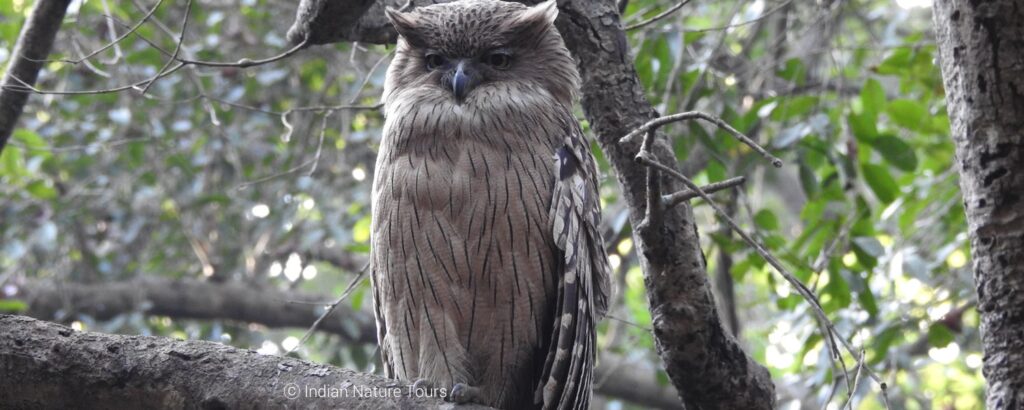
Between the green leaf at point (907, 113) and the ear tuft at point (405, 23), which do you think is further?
the green leaf at point (907, 113)

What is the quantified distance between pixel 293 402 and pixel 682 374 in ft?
3.35

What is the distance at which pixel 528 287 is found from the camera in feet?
9.81

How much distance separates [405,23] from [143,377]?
1.36 metres

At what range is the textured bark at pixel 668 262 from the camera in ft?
8.79

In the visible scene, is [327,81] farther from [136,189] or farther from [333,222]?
[136,189]

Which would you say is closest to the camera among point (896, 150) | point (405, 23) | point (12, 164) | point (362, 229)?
A: point (405, 23)

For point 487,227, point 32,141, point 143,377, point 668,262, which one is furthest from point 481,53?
point 32,141

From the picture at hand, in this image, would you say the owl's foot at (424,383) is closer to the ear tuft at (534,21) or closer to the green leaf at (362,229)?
the ear tuft at (534,21)

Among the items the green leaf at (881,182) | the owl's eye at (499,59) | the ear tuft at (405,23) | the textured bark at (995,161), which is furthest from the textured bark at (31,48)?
the green leaf at (881,182)

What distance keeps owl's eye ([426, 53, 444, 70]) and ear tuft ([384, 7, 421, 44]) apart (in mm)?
76

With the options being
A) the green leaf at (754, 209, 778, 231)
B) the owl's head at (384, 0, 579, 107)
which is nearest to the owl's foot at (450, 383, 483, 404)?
the owl's head at (384, 0, 579, 107)

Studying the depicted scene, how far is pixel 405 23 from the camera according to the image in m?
3.17

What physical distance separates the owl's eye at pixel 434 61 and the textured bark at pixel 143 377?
4.15 ft

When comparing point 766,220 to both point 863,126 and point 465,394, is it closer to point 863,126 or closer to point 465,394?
point 863,126
